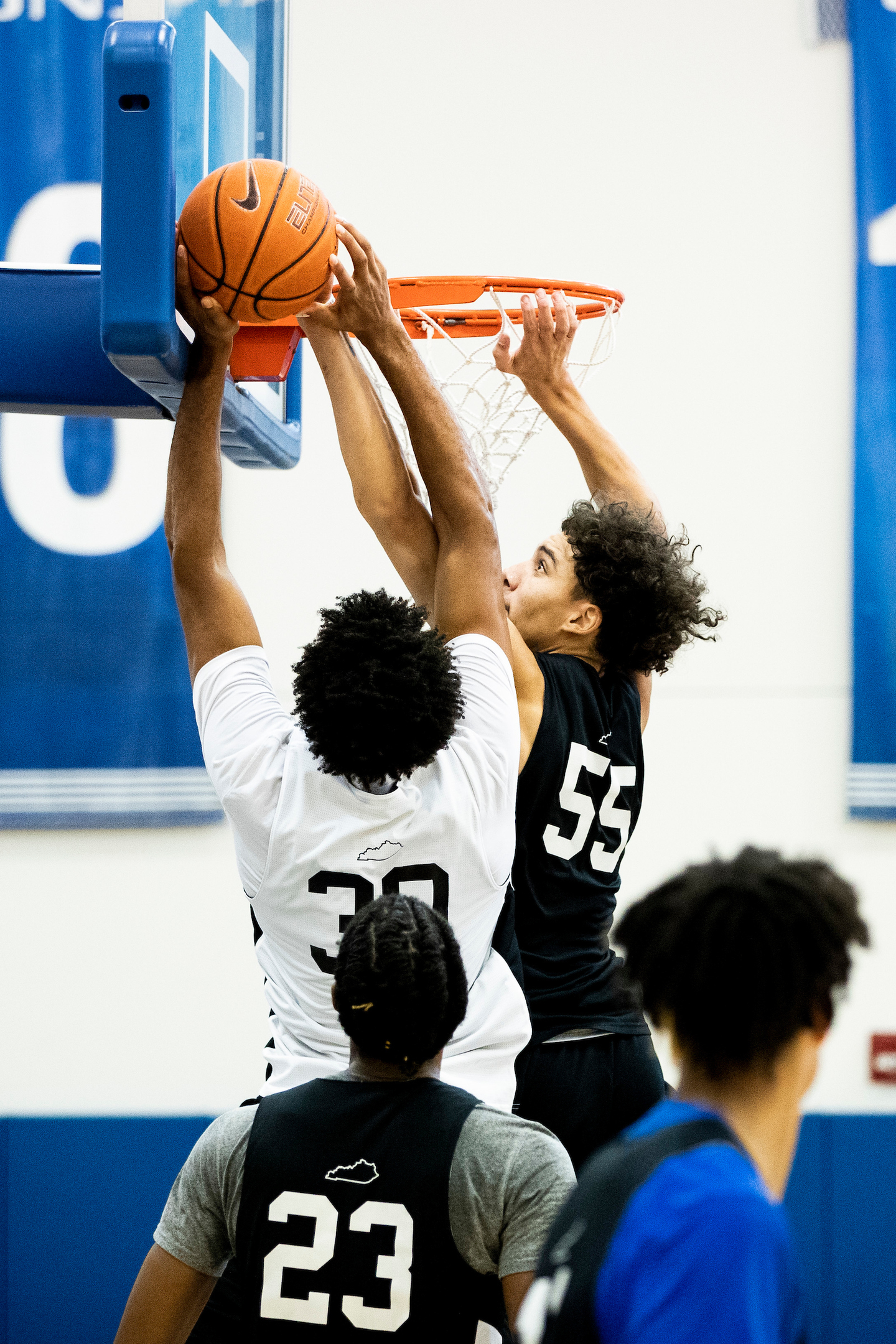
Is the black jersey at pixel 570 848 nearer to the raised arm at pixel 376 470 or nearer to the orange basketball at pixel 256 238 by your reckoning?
the raised arm at pixel 376 470

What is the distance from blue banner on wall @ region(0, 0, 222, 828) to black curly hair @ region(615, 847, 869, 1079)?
2781 mm

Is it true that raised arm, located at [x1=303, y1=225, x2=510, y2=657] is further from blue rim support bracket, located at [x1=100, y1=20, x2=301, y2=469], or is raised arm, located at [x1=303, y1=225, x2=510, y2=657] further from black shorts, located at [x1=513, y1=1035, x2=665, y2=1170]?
black shorts, located at [x1=513, y1=1035, x2=665, y2=1170]

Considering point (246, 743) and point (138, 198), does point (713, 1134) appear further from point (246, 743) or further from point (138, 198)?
point (138, 198)

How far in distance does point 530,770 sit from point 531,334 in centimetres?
98

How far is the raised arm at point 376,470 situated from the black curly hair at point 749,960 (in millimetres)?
1272

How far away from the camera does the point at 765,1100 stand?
993mm

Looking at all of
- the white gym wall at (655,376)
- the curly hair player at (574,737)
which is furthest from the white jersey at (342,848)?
the white gym wall at (655,376)

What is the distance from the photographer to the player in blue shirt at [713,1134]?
0.85 meters

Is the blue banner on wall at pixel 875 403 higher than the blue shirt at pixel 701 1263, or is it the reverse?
the blue banner on wall at pixel 875 403

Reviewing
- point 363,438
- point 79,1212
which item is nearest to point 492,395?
point 363,438

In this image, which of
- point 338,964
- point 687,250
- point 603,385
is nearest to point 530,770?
point 338,964

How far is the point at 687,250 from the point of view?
3.87 metres

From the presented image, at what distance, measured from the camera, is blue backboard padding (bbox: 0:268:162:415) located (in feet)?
6.37

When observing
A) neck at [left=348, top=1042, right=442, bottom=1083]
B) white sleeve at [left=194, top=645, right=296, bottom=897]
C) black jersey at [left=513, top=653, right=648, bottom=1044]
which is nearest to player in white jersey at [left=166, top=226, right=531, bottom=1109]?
white sleeve at [left=194, top=645, right=296, bottom=897]
